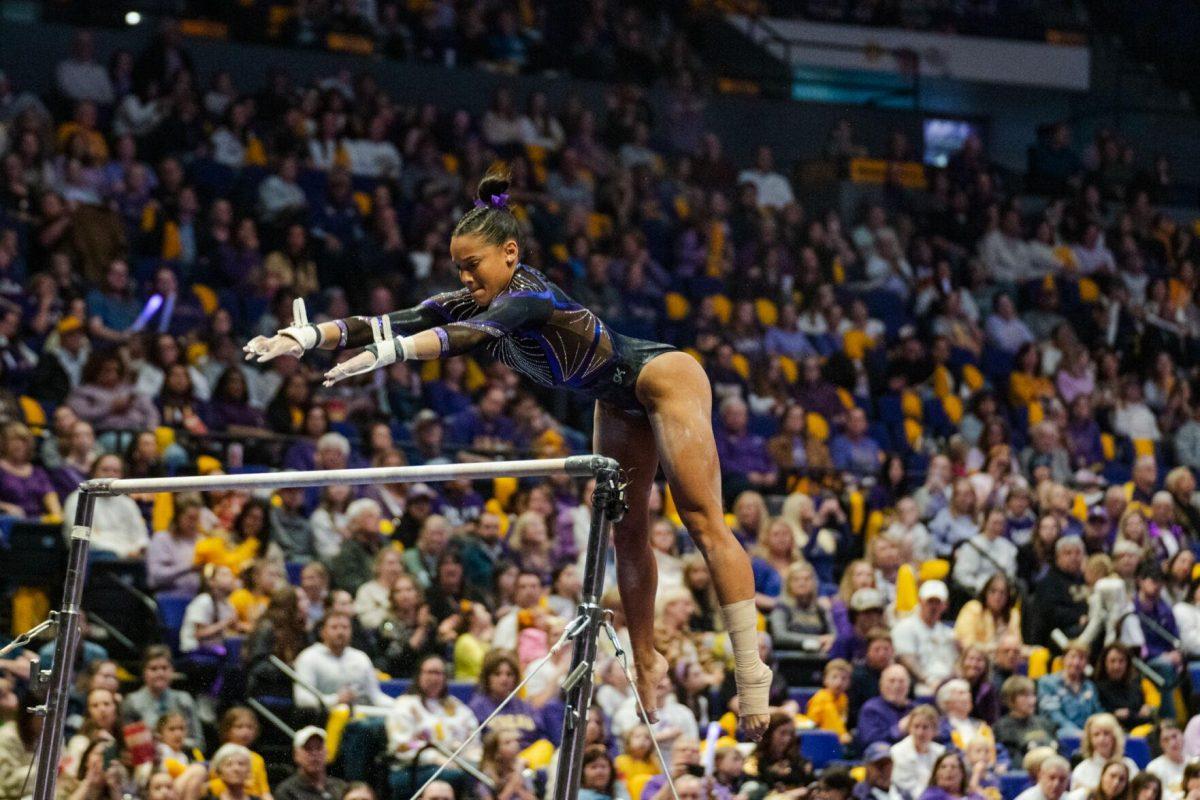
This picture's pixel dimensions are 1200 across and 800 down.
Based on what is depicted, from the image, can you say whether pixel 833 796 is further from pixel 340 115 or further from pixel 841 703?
pixel 340 115

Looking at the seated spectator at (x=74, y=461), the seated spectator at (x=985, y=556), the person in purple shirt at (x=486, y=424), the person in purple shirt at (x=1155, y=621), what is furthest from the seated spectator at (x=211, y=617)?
the person in purple shirt at (x=1155, y=621)

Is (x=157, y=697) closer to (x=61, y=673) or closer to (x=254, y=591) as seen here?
(x=254, y=591)

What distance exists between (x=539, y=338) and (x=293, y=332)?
846mm

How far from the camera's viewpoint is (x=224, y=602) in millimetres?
8812

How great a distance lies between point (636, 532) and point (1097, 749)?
165 inches

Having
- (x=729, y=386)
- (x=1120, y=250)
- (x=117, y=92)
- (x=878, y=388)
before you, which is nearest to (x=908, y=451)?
(x=878, y=388)

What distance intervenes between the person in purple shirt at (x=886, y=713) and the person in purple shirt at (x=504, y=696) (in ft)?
6.97

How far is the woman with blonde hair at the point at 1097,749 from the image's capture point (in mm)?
9086

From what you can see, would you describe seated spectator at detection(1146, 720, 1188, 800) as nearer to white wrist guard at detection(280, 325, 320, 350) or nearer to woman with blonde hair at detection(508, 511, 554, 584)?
woman with blonde hair at detection(508, 511, 554, 584)

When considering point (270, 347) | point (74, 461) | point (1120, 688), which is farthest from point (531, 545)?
point (270, 347)

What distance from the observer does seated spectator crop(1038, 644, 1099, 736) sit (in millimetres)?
10156

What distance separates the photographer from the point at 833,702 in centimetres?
969

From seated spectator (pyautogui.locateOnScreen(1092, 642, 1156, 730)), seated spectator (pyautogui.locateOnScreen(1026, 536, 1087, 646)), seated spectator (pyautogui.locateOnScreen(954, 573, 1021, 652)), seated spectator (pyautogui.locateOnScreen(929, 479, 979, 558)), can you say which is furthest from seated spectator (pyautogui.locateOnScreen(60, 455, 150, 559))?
seated spectator (pyautogui.locateOnScreen(1092, 642, 1156, 730))

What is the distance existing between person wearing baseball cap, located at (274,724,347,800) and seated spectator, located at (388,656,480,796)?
344mm
